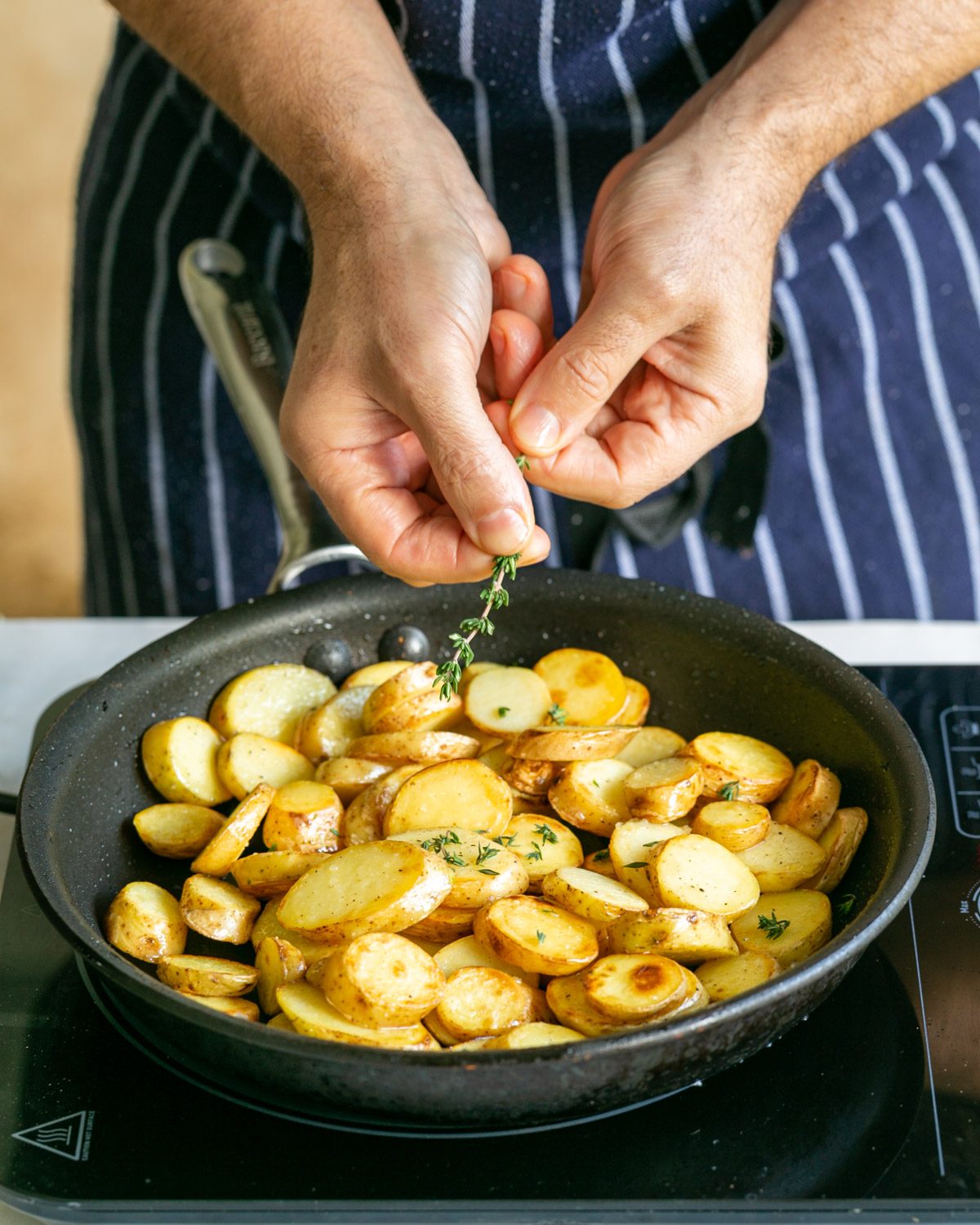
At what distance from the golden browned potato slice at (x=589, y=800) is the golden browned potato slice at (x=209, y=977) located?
0.30 m

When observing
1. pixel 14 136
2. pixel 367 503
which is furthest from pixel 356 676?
pixel 14 136

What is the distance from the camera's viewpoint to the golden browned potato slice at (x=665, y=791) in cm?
106

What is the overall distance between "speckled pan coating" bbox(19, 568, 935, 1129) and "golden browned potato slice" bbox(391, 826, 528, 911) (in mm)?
162

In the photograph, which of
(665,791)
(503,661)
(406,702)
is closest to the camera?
(665,791)

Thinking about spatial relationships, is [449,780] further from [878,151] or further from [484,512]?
[878,151]

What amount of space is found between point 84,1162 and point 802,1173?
468 millimetres

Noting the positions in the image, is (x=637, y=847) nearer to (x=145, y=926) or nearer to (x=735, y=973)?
(x=735, y=973)

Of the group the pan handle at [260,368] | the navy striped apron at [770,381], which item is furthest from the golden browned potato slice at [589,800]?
the navy striped apron at [770,381]

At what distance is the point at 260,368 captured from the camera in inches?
55.7

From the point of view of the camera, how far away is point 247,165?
1.62 m

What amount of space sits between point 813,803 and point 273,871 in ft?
1.44

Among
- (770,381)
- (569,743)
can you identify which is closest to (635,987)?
(569,743)

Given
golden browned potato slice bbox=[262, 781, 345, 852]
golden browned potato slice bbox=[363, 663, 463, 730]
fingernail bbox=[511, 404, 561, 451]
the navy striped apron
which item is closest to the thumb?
fingernail bbox=[511, 404, 561, 451]

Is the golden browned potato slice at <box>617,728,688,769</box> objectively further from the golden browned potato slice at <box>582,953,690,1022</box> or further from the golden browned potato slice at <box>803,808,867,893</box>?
the golden browned potato slice at <box>582,953,690,1022</box>
